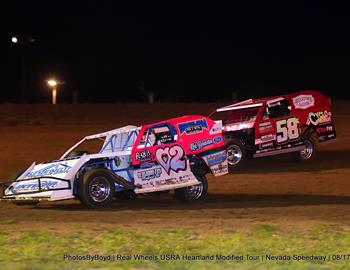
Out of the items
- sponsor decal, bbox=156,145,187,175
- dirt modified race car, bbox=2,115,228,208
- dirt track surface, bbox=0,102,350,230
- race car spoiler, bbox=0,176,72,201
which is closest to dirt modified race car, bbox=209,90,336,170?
dirt track surface, bbox=0,102,350,230

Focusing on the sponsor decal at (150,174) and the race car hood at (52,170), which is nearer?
the race car hood at (52,170)

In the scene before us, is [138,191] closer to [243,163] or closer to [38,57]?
[243,163]

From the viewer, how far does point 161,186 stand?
1553 cm

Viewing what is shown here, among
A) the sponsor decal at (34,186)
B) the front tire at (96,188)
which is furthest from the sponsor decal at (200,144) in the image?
the sponsor decal at (34,186)

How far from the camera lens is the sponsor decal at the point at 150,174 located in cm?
1540

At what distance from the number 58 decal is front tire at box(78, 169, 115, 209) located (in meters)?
7.98

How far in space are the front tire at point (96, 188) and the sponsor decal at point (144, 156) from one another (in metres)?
0.75

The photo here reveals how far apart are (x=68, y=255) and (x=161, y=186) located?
716 cm

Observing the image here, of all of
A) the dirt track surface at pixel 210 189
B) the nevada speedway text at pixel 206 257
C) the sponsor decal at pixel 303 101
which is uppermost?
the sponsor decal at pixel 303 101

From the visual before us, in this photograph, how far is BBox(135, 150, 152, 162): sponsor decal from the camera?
15359mm

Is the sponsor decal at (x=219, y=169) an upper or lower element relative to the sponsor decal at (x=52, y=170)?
lower

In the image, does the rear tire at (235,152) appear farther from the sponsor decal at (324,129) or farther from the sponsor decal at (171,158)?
the sponsor decal at (171,158)

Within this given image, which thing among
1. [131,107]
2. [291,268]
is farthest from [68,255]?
[131,107]

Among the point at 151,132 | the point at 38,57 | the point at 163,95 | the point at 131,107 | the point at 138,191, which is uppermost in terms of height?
the point at 38,57
